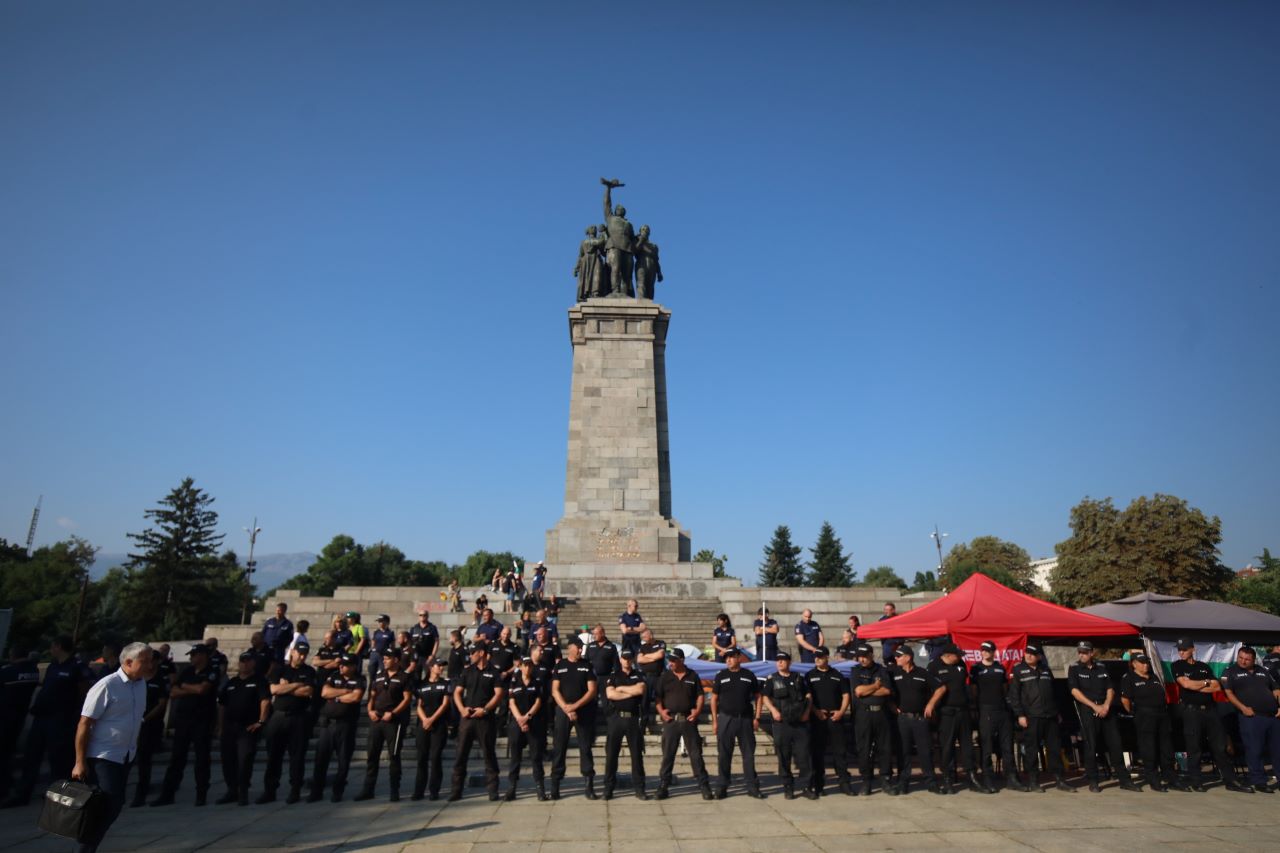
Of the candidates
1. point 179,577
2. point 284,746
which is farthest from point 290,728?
point 179,577

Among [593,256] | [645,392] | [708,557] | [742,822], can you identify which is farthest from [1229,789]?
[708,557]

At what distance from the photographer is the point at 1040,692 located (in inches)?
400

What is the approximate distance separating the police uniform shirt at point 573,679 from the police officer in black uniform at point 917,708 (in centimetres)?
425

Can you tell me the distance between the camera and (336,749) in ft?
31.0

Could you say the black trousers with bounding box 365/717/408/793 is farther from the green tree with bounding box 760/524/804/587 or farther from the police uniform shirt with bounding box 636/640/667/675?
the green tree with bounding box 760/524/804/587

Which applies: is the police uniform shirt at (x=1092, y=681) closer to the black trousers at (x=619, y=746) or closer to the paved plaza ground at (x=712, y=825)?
the paved plaza ground at (x=712, y=825)

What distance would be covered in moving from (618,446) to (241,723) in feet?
58.5

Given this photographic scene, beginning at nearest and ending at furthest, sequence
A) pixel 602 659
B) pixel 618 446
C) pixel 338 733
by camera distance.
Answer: pixel 338 733 < pixel 602 659 < pixel 618 446

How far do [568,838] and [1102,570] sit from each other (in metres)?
35.0

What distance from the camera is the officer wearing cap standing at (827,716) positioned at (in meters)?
9.65

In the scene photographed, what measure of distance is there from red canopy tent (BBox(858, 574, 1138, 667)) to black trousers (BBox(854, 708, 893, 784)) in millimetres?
2156

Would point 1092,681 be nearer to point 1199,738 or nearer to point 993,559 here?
point 1199,738

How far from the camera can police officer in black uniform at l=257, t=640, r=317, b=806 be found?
9.27 meters

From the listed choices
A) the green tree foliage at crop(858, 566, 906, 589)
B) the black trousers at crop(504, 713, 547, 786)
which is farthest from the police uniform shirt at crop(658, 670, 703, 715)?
the green tree foliage at crop(858, 566, 906, 589)
